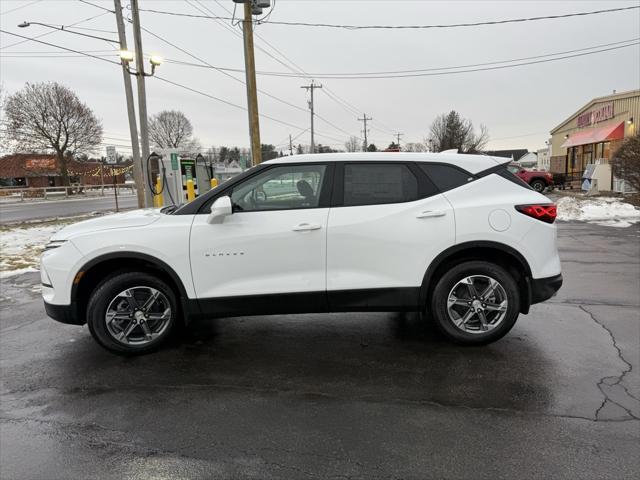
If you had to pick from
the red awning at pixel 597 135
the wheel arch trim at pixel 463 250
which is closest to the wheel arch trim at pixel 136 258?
the wheel arch trim at pixel 463 250

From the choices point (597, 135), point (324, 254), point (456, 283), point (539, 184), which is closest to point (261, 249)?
point (324, 254)

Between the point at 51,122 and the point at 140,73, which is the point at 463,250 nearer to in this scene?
the point at 140,73

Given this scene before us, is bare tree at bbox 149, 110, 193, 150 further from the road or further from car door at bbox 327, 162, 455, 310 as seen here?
car door at bbox 327, 162, 455, 310

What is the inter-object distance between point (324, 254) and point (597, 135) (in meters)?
28.0

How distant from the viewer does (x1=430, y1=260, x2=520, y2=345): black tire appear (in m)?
3.93

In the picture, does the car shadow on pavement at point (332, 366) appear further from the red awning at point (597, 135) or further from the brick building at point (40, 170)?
the brick building at point (40, 170)

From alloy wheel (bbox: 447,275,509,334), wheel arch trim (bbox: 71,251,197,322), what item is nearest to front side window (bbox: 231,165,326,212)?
wheel arch trim (bbox: 71,251,197,322)

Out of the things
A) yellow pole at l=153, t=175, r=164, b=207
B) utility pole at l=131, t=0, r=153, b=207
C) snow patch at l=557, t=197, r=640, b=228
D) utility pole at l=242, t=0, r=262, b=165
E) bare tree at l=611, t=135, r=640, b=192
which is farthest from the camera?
bare tree at l=611, t=135, r=640, b=192

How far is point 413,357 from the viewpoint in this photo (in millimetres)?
3887

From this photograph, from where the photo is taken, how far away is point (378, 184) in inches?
158

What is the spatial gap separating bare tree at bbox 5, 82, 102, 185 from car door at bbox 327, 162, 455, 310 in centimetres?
4505

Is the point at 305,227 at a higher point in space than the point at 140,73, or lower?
lower

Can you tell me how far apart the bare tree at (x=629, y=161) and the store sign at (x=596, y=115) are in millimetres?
10871

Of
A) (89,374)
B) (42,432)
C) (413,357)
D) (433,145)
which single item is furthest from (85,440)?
(433,145)
